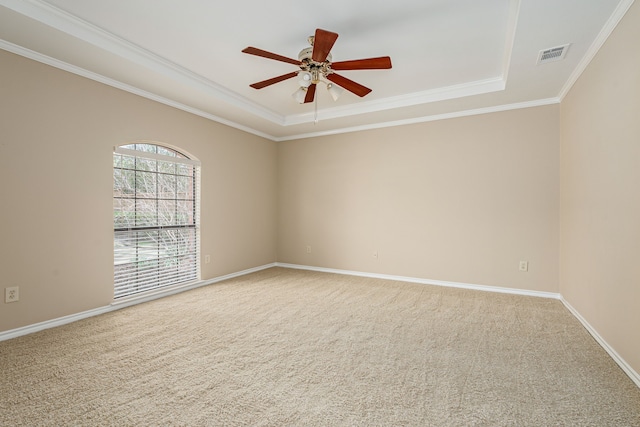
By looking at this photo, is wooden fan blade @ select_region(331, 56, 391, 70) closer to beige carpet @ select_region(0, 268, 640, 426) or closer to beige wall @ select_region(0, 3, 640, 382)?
beige wall @ select_region(0, 3, 640, 382)

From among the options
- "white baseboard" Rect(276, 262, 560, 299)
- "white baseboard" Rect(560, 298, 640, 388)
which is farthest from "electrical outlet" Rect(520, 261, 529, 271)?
"white baseboard" Rect(560, 298, 640, 388)

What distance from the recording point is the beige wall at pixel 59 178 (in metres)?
2.60

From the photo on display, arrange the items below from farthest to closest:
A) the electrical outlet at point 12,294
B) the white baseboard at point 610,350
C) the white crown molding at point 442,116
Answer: the white crown molding at point 442,116, the electrical outlet at point 12,294, the white baseboard at point 610,350

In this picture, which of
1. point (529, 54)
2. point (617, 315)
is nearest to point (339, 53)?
point (529, 54)

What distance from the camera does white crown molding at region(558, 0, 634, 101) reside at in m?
2.09

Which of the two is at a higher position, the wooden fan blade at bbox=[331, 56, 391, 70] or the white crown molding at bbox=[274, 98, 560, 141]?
the white crown molding at bbox=[274, 98, 560, 141]

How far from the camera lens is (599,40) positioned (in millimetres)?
2453

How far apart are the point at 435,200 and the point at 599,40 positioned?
7.96ft

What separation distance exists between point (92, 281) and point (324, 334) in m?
2.47

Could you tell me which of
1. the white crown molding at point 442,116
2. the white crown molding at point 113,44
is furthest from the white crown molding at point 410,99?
the white crown molding at point 113,44

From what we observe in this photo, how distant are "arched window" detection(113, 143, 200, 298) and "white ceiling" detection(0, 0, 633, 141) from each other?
787mm

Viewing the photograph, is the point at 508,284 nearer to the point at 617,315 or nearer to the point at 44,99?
the point at 617,315

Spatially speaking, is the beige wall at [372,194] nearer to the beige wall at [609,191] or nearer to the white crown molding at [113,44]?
the beige wall at [609,191]

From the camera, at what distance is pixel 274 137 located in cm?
576
